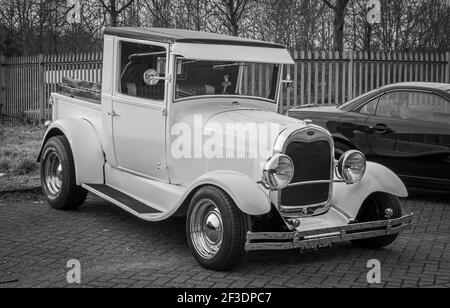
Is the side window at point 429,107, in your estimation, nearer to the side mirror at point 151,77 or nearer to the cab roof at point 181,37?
the cab roof at point 181,37

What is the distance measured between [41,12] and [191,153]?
17.9 m

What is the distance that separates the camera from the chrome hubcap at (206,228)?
5320 mm

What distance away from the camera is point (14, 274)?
5113mm

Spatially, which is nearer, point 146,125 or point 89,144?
point 146,125

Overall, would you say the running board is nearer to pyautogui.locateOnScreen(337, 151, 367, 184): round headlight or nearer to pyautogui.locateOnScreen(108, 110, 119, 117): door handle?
pyautogui.locateOnScreen(108, 110, 119, 117): door handle

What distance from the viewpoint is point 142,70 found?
6.71m

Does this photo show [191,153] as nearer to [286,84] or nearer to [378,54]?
[286,84]

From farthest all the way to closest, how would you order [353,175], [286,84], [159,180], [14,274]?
[286,84], [159,180], [353,175], [14,274]

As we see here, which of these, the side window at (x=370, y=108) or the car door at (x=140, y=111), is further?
the side window at (x=370, y=108)

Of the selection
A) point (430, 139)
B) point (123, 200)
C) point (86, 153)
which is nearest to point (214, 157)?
point (123, 200)

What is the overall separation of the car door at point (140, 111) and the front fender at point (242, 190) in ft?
3.53

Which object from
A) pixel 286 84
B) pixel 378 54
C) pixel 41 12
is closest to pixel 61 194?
pixel 286 84

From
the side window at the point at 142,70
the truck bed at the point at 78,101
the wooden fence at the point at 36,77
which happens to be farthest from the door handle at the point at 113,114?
the wooden fence at the point at 36,77
